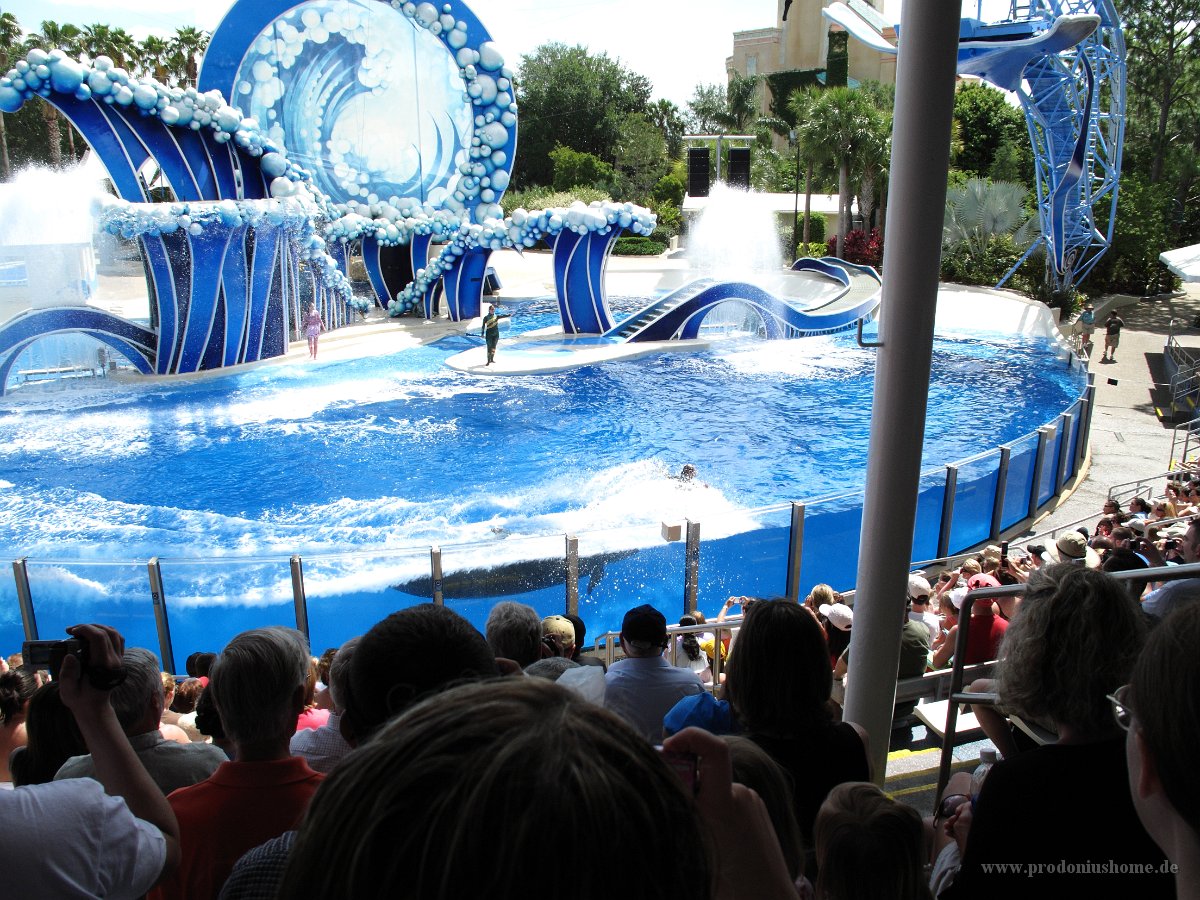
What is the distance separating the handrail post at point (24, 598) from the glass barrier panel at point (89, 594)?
0.03 m

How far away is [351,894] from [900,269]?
8.17ft

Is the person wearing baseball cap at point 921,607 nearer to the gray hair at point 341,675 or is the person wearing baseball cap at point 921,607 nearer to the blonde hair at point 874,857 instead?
the gray hair at point 341,675

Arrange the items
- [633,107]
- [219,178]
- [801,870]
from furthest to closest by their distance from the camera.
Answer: [633,107]
[219,178]
[801,870]

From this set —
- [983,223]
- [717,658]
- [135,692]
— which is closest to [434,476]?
[717,658]

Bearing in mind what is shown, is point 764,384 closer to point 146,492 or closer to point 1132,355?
point 1132,355

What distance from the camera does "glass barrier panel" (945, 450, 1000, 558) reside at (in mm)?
8172

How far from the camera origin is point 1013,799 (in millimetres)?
1623

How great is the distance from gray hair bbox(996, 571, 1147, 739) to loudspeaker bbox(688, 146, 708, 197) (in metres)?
26.7

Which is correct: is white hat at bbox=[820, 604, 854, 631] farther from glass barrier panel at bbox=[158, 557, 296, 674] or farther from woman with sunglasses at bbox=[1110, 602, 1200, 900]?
woman with sunglasses at bbox=[1110, 602, 1200, 900]

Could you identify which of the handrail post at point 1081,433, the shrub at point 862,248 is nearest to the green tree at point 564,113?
the shrub at point 862,248

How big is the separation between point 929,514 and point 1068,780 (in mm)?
6587

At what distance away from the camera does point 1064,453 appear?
10.0 meters

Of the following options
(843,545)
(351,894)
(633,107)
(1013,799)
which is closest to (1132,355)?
(843,545)

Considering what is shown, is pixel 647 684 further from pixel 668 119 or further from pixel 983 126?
pixel 668 119
